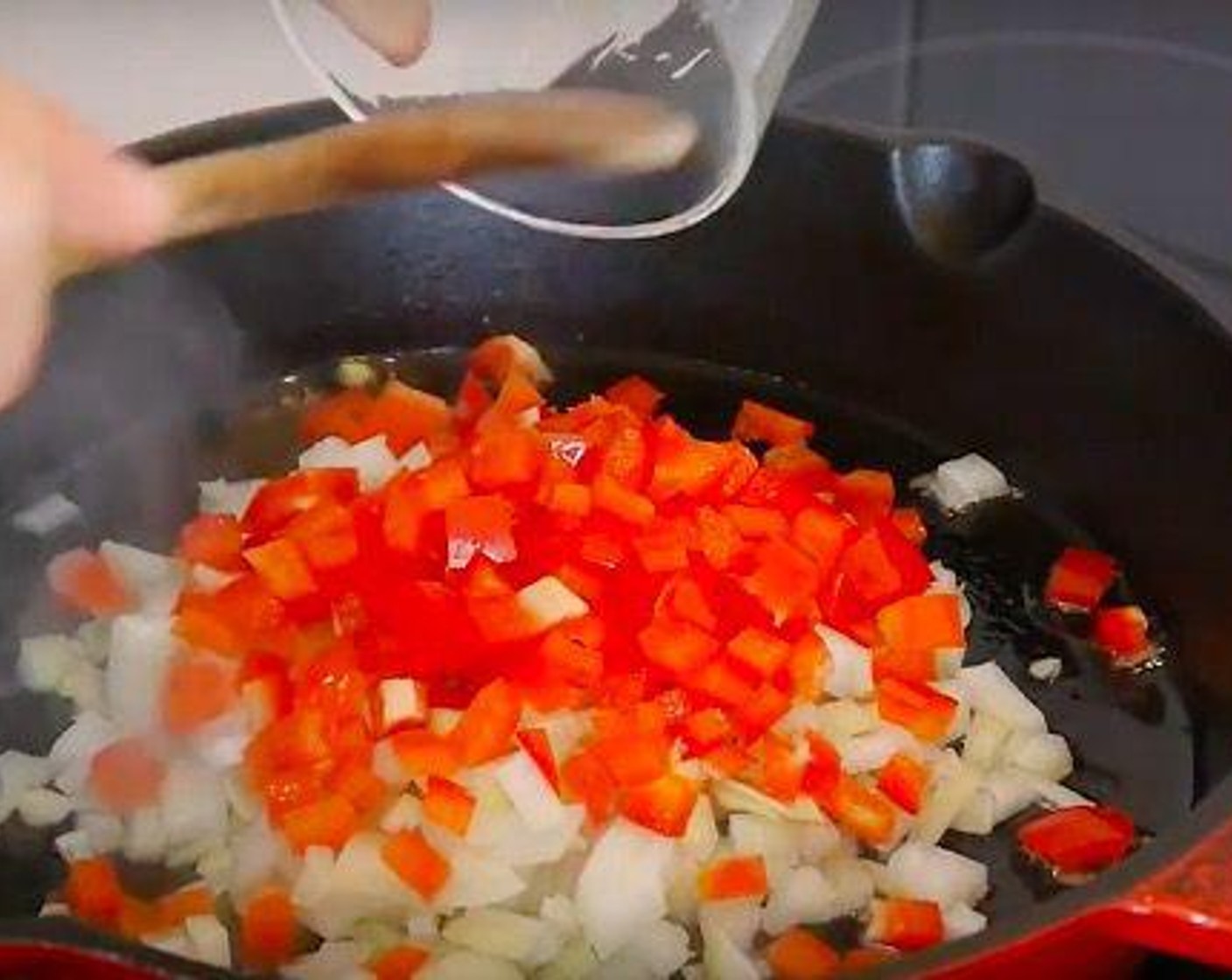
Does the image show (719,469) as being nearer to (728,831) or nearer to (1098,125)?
(728,831)

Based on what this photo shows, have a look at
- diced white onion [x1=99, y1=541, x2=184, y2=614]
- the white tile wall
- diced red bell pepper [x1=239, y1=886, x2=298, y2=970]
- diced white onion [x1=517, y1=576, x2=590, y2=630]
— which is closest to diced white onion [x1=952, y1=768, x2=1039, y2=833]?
diced white onion [x1=517, y1=576, x2=590, y2=630]

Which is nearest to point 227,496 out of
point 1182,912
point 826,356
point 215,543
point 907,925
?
point 215,543

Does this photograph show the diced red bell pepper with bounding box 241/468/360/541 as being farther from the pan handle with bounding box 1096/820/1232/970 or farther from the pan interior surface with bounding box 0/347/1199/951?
the pan handle with bounding box 1096/820/1232/970

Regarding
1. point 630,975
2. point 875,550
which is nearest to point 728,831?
point 630,975

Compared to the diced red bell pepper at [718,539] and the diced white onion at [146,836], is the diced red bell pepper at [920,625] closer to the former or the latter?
the diced red bell pepper at [718,539]

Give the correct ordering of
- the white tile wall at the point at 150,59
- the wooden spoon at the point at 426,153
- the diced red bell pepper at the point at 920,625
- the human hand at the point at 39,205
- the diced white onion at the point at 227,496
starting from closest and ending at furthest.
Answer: the human hand at the point at 39,205 → the wooden spoon at the point at 426,153 → the diced red bell pepper at the point at 920,625 → the diced white onion at the point at 227,496 → the white tile wall at the point at 150,59

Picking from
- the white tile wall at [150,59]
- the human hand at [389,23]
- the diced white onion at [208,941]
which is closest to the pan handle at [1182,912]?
the diced white onion at [208,941]
